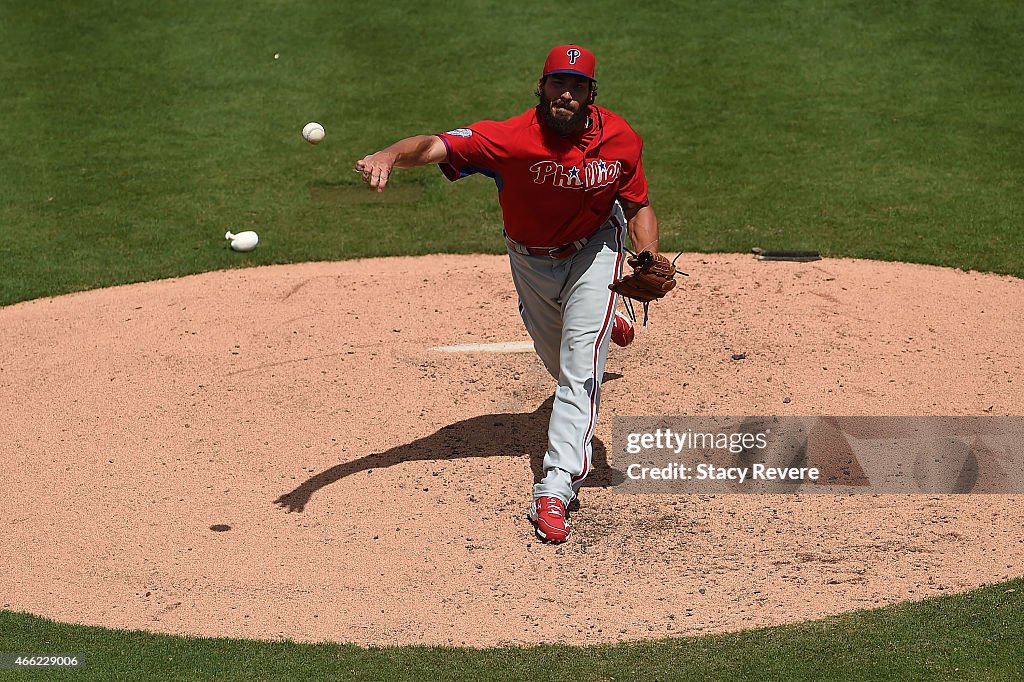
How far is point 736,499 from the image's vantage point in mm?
7066

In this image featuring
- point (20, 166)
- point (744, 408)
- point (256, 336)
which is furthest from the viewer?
point (20, 166)

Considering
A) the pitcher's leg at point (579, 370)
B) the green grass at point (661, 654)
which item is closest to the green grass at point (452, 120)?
the pitcher's leg at point (579, 370)

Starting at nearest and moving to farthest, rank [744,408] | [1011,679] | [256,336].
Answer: [1011,679]
[744,408]
[256,336]

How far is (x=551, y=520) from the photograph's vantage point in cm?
667

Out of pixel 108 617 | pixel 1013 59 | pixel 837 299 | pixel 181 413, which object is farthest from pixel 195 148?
pixel 1013 59

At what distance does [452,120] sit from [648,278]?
6874 mm

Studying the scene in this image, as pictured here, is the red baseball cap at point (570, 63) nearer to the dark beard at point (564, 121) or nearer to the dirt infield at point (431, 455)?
the dark beard at point (564, 121)

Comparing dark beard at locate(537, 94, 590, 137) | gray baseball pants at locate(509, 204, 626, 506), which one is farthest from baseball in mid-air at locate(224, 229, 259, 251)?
dark beard at locate(537, 94, 590, 137)

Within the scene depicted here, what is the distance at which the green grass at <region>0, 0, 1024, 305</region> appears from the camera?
11008 millimetres

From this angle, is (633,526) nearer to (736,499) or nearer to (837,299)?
(736,499)

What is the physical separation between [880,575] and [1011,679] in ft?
3.56

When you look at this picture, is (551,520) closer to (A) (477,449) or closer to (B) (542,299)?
(A) (477,449)

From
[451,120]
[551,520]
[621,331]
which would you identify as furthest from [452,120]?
[551,520]

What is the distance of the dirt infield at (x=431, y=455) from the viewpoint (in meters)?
6.18
